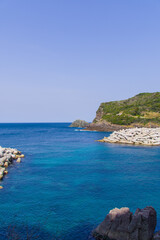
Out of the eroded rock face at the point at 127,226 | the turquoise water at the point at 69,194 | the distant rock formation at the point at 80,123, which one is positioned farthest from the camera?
the distant rock formation at the point at 80,123

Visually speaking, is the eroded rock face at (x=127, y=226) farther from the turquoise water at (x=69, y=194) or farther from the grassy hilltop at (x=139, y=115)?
the grassy hilltop at (x=139, y=115)

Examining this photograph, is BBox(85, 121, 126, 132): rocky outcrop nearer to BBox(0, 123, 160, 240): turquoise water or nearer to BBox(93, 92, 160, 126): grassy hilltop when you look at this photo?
BBox(93, 92, 160, 126): grassy hilltop

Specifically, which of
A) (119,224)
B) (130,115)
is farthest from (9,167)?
(130,115)

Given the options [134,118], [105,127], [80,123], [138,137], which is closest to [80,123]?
[80,123]

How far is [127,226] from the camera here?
13453 millimetres

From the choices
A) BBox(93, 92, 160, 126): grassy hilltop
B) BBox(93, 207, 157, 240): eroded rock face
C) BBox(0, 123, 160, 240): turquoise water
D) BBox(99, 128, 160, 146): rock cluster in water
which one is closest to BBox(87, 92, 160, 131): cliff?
BBox(93, 92, 160, 126): grassy hilltop

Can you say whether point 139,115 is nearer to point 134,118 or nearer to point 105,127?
point 134,118

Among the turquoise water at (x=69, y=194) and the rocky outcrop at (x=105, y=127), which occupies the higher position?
the rocky outcrop at (x=105, y=127)

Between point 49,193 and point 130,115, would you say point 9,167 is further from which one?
point 130,115

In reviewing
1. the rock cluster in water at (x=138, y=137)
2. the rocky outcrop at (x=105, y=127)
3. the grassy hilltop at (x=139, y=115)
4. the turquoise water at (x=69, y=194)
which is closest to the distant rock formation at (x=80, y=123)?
the grassy hilltop at (x=139, y=115)

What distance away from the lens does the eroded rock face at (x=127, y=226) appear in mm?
13125

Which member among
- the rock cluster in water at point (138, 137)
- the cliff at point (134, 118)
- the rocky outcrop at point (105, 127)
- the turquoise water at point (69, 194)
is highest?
the cliff at point (134, 118)

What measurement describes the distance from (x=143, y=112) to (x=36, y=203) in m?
115

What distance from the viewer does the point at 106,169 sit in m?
33.4
